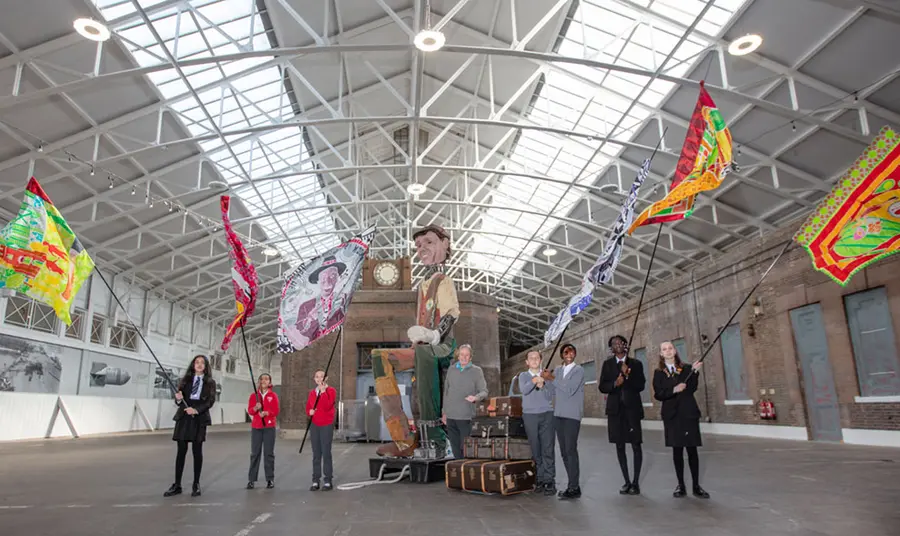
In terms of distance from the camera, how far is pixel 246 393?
46.0 metres

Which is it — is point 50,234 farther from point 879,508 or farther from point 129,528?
point 879,508

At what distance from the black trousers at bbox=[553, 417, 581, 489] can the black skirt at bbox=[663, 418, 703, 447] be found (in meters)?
0.94

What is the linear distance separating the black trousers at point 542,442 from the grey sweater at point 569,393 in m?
0.21

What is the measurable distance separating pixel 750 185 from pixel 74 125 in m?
19.8

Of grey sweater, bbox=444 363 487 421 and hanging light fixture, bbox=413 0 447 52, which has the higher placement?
hanging light fixture, bbox=413 0 447 52

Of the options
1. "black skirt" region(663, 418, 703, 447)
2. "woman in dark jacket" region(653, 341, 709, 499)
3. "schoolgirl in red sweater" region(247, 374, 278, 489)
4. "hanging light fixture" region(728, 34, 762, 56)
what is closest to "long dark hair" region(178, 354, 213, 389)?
"schoolgirl in red sweater" region(247, 374, 278, 489)

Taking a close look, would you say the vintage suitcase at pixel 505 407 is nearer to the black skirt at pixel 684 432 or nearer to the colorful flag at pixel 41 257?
the black skirt at pixel 684 432

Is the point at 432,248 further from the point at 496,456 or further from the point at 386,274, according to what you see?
the point at 386,274

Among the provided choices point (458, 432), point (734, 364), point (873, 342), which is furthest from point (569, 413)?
point (734, 364)

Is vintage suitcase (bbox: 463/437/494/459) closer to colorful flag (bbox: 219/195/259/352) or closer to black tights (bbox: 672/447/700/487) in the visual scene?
black tights (bbox: 672/447/700/487)

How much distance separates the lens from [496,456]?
648 centimetres

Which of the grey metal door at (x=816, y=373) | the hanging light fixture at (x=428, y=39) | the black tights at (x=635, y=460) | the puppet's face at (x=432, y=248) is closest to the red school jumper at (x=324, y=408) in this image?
the puppet's face at (x=432, y=248)

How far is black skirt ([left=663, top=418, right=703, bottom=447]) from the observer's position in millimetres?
5758

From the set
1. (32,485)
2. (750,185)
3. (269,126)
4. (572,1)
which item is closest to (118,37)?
(269,126)
